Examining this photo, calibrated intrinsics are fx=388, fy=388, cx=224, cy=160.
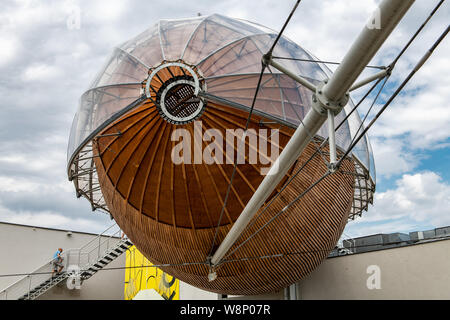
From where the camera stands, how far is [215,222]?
1038 centimetres

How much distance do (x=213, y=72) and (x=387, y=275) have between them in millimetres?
8127

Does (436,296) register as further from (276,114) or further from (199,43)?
(199,43)

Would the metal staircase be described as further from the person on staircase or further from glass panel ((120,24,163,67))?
glass panel ((120,24,163,67))

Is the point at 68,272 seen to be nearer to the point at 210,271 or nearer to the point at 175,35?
the point at 210,271

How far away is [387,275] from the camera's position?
461 inches

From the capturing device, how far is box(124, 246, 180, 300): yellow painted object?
19406 mm

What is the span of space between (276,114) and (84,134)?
4.64 meters

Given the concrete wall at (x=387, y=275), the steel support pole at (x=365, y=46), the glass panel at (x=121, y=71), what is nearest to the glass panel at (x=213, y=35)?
the glass panel at (x=121, y=71)

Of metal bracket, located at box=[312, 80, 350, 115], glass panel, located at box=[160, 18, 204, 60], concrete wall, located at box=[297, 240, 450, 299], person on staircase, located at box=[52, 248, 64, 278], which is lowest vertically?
concrete wall, located at box=[297, 240, 450, 299]

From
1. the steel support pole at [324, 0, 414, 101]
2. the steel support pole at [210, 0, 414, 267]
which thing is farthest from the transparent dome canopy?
the steel support pole at [324, 0, 414, 101]

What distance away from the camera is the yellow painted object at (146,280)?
63.7 ft

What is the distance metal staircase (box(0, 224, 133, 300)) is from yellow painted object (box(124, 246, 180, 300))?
55.7 inches

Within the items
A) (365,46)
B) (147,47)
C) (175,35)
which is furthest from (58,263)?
(365,46)
